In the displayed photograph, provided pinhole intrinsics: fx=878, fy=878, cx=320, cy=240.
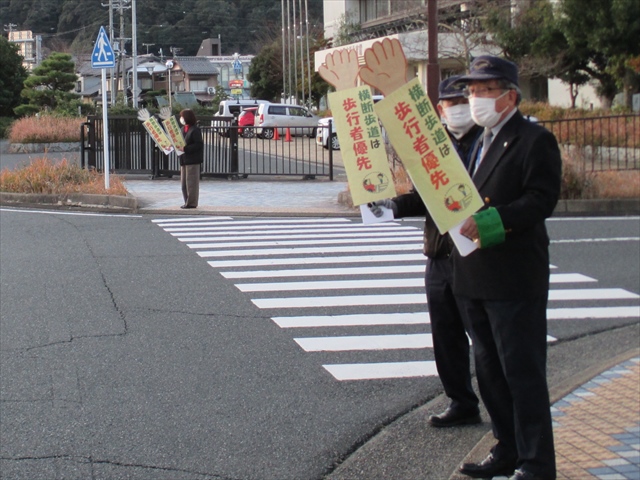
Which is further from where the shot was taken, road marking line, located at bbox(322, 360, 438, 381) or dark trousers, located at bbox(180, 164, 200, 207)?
dark trousers, located at bbox(180, 164, 200, 207)

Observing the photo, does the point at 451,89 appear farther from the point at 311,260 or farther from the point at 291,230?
the point at 291,230

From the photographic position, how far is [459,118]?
14.3 feet

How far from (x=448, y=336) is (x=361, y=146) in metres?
1.69

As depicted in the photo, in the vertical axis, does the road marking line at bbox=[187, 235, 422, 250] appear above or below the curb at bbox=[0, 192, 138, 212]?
below

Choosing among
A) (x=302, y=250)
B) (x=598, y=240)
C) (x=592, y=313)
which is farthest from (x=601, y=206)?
(x=592, y=313)

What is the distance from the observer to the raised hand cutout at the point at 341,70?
3.80 meters

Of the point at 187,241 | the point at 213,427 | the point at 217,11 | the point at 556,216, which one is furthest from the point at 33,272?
the point at 217,11

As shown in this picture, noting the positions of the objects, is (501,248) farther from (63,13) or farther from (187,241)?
(63,13)

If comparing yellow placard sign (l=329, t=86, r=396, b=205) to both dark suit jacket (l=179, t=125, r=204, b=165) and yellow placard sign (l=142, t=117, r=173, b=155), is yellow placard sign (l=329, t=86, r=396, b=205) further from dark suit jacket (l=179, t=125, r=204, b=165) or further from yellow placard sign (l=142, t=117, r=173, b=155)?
yellow placard sign (l=142, t=117, r=173, b=155)

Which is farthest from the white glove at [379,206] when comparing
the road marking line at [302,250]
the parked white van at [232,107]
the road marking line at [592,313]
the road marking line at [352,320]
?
the parked white van at [232,107]

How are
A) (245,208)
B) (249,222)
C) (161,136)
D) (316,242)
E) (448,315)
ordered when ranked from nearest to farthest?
(448,315) → (316,242) → (249,222) → (245,208) → (161,136)

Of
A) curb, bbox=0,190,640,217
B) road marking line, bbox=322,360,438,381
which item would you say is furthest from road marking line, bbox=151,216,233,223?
road marking line, bbox=322,360,438,381

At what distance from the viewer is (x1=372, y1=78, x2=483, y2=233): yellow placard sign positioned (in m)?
3.63

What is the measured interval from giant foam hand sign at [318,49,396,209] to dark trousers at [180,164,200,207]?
12041mm
